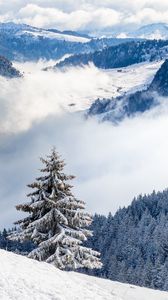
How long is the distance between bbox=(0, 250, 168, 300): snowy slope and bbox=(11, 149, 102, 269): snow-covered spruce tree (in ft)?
7.85

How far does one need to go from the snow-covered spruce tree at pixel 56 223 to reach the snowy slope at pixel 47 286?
7.85ft

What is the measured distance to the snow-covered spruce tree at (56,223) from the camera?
37.9 metres

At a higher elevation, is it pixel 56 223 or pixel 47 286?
pixel 56 223

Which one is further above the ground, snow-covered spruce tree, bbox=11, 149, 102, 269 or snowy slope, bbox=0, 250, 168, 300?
snow-covered spruce tree, bbox=11, 149, 102, 269

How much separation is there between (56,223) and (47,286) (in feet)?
34.8

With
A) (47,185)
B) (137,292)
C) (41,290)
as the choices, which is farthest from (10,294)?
(47,185)

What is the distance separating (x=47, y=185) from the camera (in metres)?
39.7

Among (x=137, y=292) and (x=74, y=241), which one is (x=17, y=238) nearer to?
(x=74, y=241)

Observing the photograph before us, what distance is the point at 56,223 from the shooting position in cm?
3922

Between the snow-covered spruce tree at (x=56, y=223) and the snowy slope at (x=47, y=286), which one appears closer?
the snowy slope at (x=47, y=286)

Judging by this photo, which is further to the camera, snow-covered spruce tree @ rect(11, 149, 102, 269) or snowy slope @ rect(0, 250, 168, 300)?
snow-covered spruce tree @ rect(11, 149, 102, 269)

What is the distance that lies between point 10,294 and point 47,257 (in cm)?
1297

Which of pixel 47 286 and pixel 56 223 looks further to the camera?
pixel 56 223

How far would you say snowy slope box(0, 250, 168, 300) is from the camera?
27.1 meters
